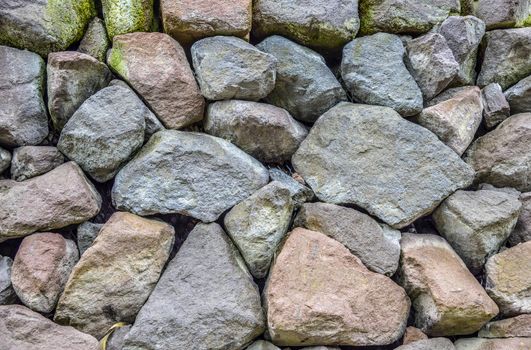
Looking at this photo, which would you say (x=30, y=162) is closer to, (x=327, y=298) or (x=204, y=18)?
(x=204, y=18)

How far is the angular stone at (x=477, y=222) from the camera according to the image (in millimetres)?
1320

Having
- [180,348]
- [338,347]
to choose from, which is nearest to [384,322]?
[338,347]

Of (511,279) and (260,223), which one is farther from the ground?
(260,223)

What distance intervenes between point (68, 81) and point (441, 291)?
1208 millimetres

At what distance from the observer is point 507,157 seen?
1.40 m

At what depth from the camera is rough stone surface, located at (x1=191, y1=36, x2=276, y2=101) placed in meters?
1.31

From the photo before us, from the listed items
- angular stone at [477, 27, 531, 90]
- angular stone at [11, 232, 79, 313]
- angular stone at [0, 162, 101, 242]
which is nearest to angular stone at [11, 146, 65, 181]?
angular stone at [0, 162, 101, 242]

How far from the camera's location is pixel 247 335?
1.17m

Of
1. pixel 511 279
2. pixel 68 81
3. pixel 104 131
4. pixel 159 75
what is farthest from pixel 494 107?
pixel 68 81

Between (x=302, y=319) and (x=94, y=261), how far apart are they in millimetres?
571

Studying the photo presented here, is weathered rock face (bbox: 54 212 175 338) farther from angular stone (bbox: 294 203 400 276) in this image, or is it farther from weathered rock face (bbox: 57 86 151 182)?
angular stone (bbox: 294 203 400 276)

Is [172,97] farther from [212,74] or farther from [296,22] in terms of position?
[296,22]

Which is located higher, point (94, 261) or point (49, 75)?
point (49, 75)

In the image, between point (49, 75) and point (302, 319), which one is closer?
point (302, 319)
